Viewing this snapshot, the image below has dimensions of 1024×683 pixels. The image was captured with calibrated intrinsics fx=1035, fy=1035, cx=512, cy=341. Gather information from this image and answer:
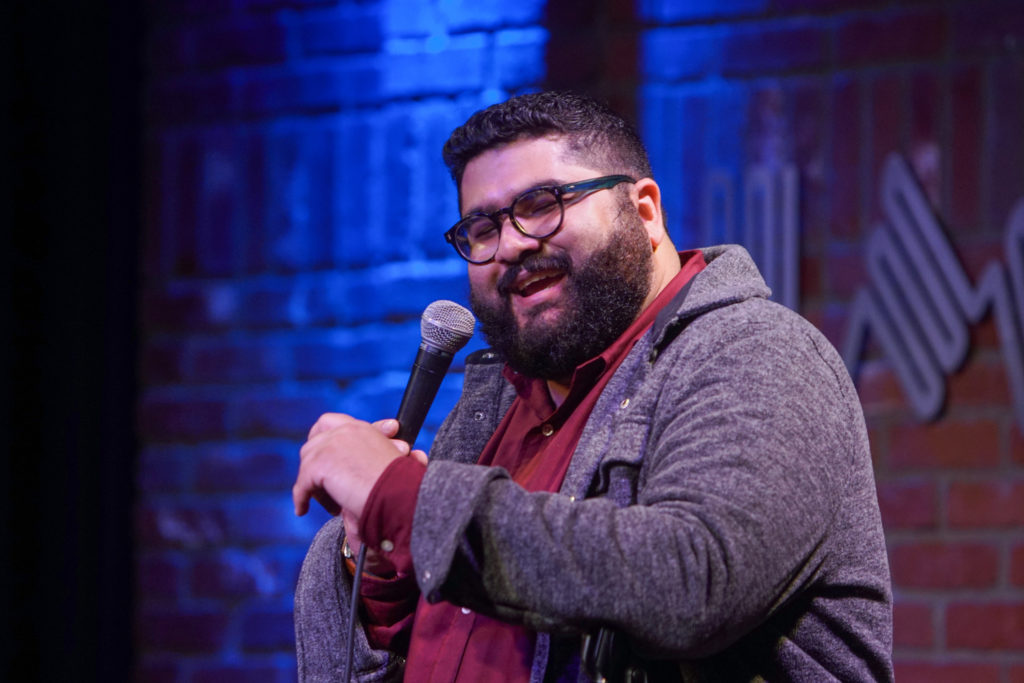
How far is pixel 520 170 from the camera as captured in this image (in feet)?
5.20

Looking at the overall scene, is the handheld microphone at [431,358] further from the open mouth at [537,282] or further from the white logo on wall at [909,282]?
the white logo on wall at [909,282]

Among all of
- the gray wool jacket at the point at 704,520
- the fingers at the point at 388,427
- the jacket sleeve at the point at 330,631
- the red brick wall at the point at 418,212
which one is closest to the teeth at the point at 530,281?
the gray wool jacket at the point at 704,520

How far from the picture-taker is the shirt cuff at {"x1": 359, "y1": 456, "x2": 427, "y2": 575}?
1.14 metres

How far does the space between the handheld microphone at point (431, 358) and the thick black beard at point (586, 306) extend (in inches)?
4.4

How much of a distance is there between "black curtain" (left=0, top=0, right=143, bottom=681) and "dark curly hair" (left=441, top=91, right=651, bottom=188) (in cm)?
113

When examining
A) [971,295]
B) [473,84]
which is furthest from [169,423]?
[971,295]

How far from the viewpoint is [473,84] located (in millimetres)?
Result: 2336

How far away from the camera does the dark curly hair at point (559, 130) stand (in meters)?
1.62

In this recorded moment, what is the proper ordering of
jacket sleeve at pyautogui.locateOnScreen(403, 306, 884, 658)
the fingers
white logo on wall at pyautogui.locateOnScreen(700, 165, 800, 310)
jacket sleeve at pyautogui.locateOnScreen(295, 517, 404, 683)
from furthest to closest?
1. white logo on wall at pyautogui.locateOnScreen(700, 165, 800, 310)
2. jacket sleeve at pyautogui.locateOnScreen(295, 517, 404, 683)
3. the fingers
4. jacket sleeve at pyautogui.locateOnScreen(403, 306, 884, 658)

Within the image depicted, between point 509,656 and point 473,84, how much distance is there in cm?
140

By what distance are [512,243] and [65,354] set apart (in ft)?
4.30

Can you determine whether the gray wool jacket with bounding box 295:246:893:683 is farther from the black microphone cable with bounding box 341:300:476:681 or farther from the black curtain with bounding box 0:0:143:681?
the black curtain with bounding box 0:0:143:681

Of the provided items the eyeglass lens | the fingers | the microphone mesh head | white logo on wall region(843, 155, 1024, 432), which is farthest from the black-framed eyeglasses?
white logo on wall region(843, 155, 1024, 432)

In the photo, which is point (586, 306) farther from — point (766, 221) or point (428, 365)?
point (766, 221)
